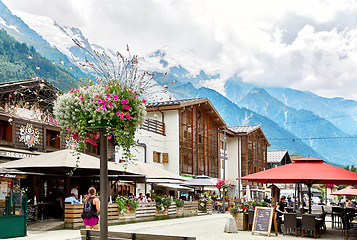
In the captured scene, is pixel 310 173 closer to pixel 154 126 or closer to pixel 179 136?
pixel 154 126

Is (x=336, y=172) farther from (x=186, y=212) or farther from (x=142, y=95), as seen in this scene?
(x=186, y=212)

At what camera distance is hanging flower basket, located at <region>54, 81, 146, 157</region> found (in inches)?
248

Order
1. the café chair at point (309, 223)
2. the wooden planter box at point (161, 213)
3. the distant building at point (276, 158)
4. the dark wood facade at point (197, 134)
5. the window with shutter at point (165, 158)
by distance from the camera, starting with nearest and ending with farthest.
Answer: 1. the café chair at point (309, 223)
2. the wooden planter box at point (161, 213)
3. the window with shutter at point (165, 158)
4. the dark wood facade at point (197, 134)
5. the distant building at point (276, 158)

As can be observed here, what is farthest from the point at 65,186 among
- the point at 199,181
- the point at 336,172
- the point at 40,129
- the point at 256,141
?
the point at 256,141

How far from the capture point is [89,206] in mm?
12188

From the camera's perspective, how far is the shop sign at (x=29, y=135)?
2388 centimetres

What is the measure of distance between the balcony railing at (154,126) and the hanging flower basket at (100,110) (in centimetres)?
3196

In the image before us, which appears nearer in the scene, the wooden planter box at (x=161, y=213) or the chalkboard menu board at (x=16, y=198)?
the chalkboard menu board at (x=16, y=198)

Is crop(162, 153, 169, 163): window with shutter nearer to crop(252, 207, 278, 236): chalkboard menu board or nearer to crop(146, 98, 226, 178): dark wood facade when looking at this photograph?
crop(146, 98, 226, 178): dark wood facade

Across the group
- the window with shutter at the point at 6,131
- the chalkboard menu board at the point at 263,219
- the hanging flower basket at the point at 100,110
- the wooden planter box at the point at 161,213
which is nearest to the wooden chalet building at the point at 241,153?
the wooden planter box at the point at 161,213

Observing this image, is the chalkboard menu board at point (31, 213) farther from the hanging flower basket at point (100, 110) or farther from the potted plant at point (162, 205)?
the hanging flower basket at point (100, 110)

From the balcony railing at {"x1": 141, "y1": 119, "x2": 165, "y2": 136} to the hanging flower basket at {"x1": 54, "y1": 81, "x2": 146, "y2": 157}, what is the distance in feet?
105

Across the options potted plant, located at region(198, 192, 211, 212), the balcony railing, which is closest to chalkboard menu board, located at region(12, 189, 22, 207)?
potted plant, located at region(198, 192, 211, 212)

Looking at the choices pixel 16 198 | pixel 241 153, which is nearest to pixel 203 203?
pixel 16 198
